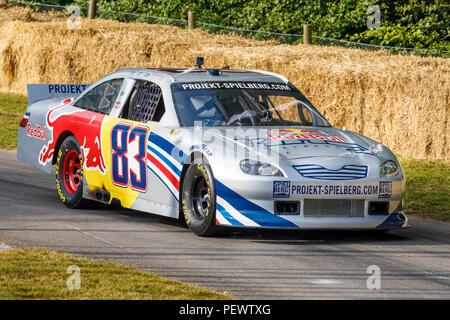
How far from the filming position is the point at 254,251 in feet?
26.9

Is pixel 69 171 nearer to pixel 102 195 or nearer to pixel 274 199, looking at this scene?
pixel 102 195

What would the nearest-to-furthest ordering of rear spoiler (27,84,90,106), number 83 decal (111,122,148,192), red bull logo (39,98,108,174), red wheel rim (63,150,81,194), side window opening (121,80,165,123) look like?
number 83 decal (111,122,148,192), side window opening (121,80,165,123), red bull logo (39,98,108,174), red wheel rim (63,150,81,194), rear spoiler (27,84,90,106)

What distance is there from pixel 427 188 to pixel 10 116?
9.83 metres

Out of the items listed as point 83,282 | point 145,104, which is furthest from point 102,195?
point 83,282

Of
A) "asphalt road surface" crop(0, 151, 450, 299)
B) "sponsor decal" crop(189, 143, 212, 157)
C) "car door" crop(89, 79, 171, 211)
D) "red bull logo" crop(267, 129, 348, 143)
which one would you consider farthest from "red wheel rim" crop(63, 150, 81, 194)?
"red bull logo" crop(267, 129, 348, 143)

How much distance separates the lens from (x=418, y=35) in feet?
72.9

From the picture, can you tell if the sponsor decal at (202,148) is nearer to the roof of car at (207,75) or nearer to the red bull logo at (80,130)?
the roof of car at (207,75)

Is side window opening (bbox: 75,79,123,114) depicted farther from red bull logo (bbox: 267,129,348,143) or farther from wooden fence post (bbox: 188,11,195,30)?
wooden fence post (bbox: 188,11,195,30)

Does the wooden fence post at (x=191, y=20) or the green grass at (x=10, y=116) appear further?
the wooden fence post at (x=191, y=20)

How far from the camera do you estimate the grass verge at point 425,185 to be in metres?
10.9

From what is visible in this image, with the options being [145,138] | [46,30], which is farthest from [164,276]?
[46,30]

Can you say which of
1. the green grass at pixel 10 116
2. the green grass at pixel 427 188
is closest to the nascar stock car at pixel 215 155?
the green grass at pixel 427 188

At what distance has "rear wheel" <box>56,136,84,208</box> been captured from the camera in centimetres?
1030

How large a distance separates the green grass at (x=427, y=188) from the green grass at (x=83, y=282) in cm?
455
